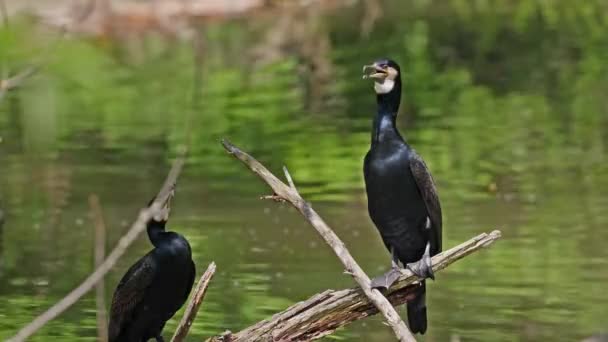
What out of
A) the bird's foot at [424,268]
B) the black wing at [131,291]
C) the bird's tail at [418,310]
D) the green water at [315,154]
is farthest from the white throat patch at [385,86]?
the green water at [315,154]

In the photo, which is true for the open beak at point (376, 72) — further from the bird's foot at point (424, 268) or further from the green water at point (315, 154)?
the green water at point (315, 154)

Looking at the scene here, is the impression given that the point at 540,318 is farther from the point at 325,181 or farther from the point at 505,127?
the point at 505,127

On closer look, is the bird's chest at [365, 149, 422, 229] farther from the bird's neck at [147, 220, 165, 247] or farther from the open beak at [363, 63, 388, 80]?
the bird's neck at [147, 220, 165, 247]

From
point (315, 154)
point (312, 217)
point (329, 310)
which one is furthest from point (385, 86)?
point (315, 154)

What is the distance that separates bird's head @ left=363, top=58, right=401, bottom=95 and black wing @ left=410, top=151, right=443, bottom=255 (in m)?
0.31

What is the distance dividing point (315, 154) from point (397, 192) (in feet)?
27.5

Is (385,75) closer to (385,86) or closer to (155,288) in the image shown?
(385,86)

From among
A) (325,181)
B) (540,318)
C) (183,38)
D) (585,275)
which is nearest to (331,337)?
(540,318)

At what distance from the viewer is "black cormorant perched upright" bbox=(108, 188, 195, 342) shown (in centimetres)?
731

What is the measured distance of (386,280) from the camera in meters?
7.12

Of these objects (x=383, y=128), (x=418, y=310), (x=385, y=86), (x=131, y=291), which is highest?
(x=385, y=86)

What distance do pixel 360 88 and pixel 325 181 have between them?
236 inches

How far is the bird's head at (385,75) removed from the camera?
23.1 ft

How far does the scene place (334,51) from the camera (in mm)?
23891
